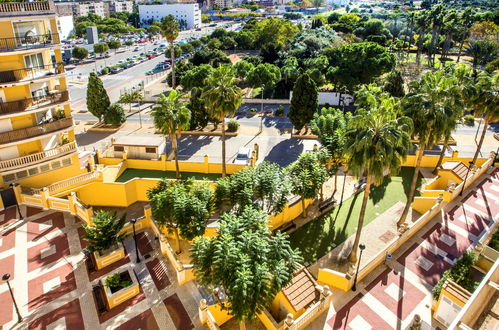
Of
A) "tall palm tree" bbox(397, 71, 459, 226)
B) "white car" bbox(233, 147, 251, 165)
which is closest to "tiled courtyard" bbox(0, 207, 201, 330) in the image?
"white car" bbox(233, 147, 251, 165)

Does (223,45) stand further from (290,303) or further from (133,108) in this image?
(290,303)

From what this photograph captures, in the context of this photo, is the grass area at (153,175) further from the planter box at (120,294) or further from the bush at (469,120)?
the bush at (469,120)

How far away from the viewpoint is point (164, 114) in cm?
3412

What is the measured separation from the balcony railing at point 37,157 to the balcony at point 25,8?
11775mm

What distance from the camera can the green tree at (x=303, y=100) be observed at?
153 ft

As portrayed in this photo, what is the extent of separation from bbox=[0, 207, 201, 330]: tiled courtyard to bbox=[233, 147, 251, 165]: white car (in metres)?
15.2

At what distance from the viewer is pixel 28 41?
2948cm

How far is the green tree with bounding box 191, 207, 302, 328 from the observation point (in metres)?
17.0

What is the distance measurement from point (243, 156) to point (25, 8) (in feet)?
84.5

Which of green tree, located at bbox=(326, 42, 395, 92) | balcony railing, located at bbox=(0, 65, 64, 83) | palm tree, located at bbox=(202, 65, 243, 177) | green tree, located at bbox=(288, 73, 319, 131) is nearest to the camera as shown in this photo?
balcony railing, located at bbox=(0, 65, 64, 83)

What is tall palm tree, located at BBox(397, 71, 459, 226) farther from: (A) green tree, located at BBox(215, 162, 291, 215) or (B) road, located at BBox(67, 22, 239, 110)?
(B) road, located at BBox(67, 22, 239, 110)

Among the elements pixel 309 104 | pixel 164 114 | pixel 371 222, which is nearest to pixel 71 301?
pixel 164 114

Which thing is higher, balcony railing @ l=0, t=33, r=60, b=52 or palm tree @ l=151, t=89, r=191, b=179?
balcony railing @ l=0, t=33, r=60, b=52

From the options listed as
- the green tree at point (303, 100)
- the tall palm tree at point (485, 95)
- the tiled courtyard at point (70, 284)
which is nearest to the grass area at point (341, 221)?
the tall palm tree at point (485, 95)
